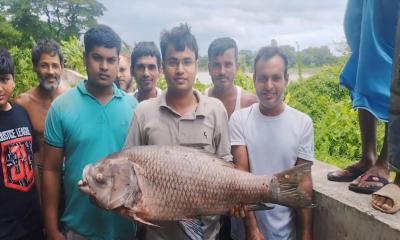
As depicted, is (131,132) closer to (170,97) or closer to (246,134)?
(170,97)

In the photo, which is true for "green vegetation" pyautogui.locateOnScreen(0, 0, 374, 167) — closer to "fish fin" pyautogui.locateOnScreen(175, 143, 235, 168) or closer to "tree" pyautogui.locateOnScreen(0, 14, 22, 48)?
"tree" pyautogui.locateOnScreen(0, 14, 22, 48)

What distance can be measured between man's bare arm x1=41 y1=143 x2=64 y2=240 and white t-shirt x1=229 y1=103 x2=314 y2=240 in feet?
4.29

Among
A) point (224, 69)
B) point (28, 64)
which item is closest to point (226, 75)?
point (224, 69)

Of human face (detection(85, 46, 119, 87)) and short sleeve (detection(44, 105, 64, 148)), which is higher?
human face (detection(85, 46, 119, 87))

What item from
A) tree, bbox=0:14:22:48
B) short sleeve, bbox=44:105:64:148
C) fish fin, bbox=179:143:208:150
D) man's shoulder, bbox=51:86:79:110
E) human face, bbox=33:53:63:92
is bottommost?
fish fin, bbox=179:143:208:150

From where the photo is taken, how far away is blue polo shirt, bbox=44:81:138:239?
2766 millimetres

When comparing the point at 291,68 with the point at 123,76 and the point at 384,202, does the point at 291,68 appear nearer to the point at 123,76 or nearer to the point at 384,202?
the point at 123,76

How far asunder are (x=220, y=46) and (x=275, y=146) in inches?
64.0

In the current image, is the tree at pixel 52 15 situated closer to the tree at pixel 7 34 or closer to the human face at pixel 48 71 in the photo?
the tree at pixel 7 34

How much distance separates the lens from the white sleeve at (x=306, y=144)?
9.58ft

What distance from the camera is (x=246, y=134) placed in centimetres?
300

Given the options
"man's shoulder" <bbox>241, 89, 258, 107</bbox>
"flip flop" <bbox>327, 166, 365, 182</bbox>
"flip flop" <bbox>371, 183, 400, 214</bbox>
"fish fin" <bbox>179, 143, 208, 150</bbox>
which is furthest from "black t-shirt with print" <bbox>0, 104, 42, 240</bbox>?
"flip flop" <bbox>371, 183, 400, 214</bbox>

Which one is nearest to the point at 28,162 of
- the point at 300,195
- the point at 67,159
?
the point at 67,159

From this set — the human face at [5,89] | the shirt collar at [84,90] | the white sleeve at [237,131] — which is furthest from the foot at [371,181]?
the human face at [5,89]
